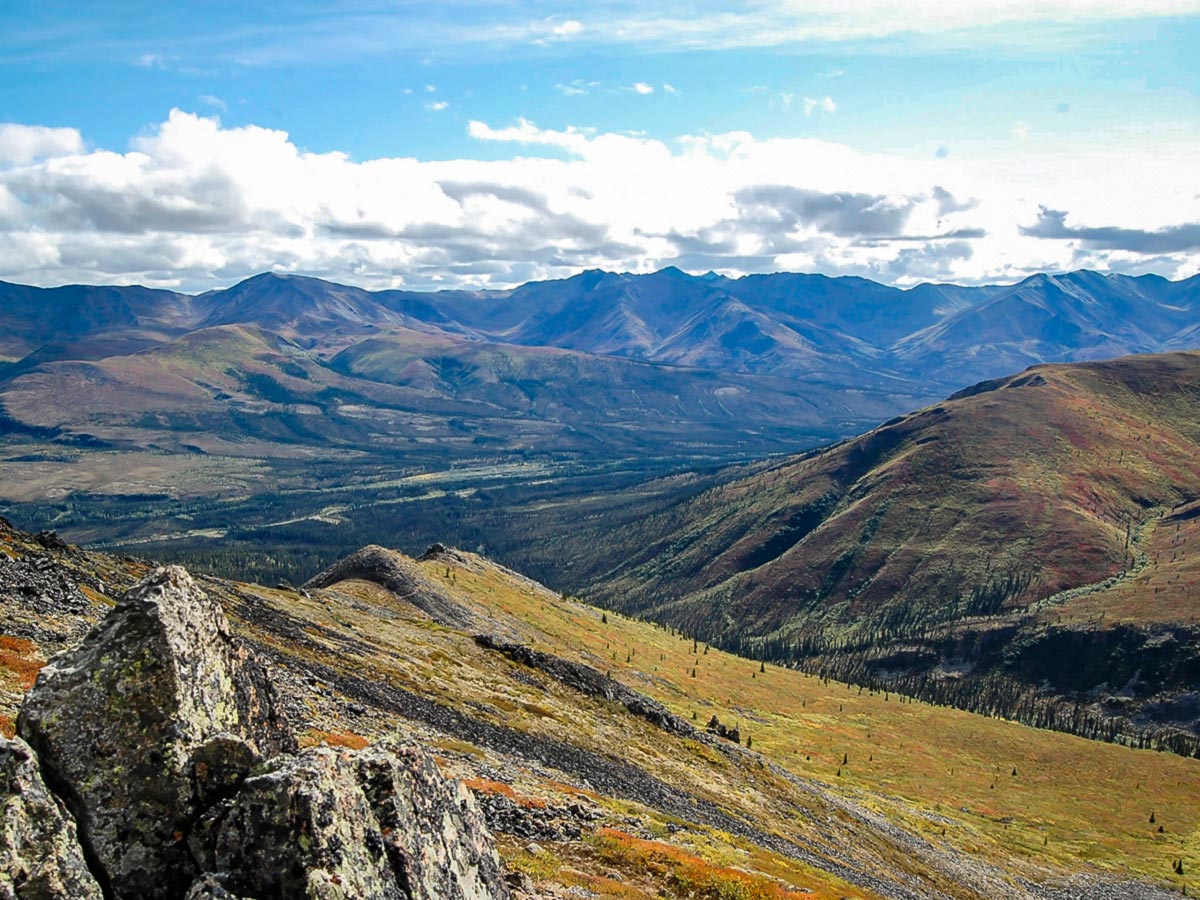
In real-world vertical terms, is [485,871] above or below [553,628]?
above

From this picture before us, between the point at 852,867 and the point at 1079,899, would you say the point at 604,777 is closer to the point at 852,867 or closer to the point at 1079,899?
the point at 852,867

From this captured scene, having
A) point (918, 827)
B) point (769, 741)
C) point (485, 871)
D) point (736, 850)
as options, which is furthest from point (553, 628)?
point (485, 871)

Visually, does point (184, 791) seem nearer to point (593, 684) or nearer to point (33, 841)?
point (33, 841)

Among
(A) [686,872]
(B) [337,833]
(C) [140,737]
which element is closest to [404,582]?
(A) [686,872]

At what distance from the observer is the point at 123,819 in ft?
66.1

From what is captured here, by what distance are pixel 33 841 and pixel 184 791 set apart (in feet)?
11.1

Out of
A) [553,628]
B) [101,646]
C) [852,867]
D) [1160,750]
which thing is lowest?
[1160,750]

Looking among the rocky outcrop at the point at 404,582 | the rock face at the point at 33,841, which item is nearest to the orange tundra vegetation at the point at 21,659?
the rock face at the point at 33,841

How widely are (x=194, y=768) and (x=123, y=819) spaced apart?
1.84m

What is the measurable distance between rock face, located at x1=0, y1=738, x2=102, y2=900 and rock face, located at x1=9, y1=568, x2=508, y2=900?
42mm

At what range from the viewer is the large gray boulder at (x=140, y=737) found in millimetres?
20062

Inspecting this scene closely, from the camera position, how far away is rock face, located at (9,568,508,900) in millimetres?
19516

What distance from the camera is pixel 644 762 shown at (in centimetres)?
7531

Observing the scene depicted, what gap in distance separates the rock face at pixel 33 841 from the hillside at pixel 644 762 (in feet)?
22.9
